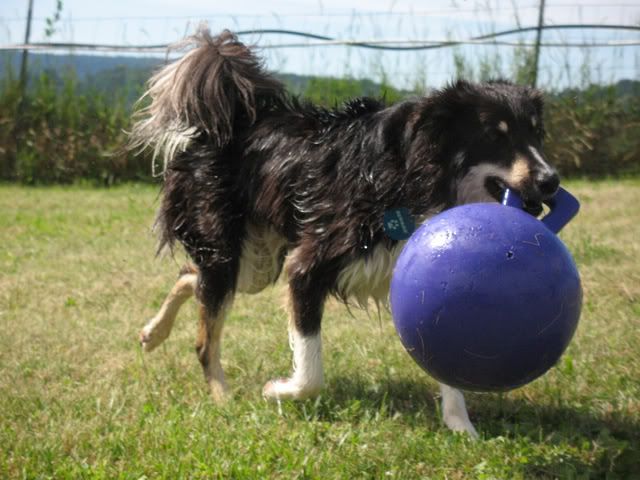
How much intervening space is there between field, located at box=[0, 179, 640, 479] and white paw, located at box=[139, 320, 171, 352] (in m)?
0.10

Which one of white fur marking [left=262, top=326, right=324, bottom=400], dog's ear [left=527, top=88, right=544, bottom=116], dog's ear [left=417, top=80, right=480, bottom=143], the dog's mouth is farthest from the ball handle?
white fur marking [left=262, top=326, right=324, bottom=400]

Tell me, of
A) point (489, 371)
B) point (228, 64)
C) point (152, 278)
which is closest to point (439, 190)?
point (489, 371)

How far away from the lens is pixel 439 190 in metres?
3.87

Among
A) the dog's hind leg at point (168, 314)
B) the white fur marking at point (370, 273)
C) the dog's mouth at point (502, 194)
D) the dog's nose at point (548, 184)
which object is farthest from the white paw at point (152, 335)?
the dog's nose at point (548, 184)

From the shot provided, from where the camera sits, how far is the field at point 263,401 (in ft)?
11.7

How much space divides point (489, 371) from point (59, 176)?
1098 centimetres

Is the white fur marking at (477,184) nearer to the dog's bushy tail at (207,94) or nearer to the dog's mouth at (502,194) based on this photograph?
the dog's mouth at (502,194)

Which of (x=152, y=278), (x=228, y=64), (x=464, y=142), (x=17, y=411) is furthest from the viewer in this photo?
(x=152, y=278)

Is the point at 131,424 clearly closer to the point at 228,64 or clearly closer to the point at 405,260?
the point at 405,260

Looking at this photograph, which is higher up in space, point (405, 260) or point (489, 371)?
point (405, 260)

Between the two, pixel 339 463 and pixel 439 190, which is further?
pixel 439 190

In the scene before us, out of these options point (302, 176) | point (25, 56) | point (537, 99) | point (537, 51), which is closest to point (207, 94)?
point (302, 176)

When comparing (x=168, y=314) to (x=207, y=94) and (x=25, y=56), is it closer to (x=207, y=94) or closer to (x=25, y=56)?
(x=207, y=94)

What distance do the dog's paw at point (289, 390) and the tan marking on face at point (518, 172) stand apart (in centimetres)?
134
